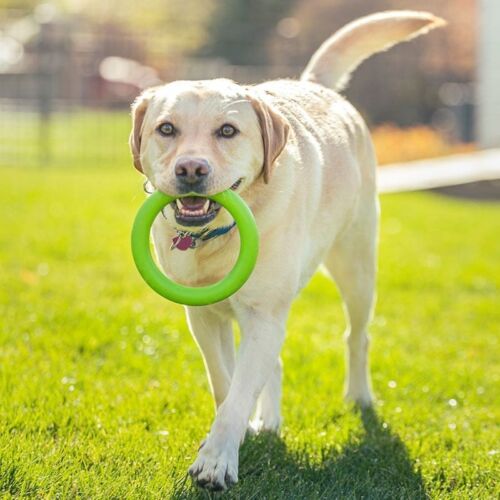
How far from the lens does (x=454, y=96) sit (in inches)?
899

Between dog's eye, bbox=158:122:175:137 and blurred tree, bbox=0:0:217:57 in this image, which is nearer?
dog's eye, bbox=158:122:175:137

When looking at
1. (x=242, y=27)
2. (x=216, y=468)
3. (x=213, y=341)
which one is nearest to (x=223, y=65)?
(x=242, y=27)

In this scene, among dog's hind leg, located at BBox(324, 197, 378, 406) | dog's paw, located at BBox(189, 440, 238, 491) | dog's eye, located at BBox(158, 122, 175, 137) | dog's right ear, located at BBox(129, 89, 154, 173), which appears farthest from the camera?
dog's hind leg, located at BBox(324, 197, 378, 406)

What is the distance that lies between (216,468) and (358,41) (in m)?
2.80

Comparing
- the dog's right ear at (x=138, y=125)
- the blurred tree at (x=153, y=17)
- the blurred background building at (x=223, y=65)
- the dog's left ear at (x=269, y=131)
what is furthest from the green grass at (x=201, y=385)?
the blurred tree at (x=153, y=17)

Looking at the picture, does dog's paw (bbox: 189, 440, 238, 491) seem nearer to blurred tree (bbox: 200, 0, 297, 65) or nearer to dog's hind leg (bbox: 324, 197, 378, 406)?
dog's hind leg (bbox: 324, 197, 378, 406)

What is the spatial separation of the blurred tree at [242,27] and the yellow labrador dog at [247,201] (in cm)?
2257

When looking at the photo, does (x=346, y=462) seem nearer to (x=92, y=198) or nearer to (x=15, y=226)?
(x=15, y=226)

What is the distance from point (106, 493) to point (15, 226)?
606 centimetres

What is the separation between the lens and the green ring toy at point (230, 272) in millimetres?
3574

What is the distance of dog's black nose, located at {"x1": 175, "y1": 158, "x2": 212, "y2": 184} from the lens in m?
3.48

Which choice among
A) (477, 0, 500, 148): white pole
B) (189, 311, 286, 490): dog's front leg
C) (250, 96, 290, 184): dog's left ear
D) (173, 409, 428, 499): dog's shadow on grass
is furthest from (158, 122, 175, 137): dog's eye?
(477, 0, 500, 148): white pole

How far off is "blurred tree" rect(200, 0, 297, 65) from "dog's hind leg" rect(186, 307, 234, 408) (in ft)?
75.2

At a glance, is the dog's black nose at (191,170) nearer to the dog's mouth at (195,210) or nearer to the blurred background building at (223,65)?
the dog's mouth at (195,210)
